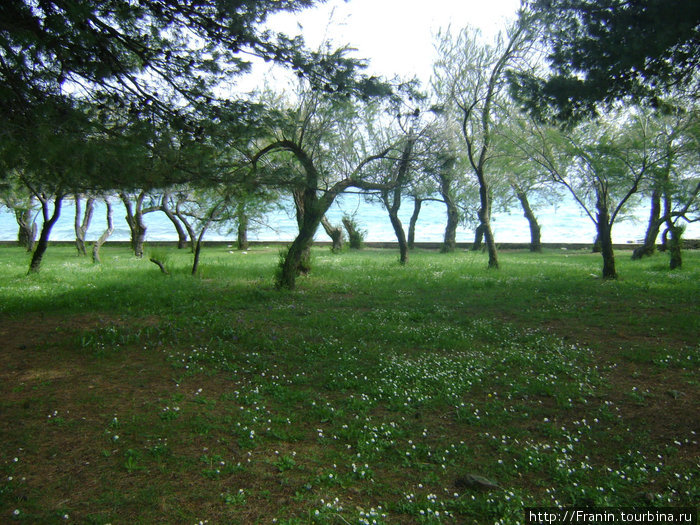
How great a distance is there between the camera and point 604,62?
778 centimetres

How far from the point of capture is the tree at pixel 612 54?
6.79 meters

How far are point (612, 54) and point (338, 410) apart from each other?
7717 mm

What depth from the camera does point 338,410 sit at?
188 inches

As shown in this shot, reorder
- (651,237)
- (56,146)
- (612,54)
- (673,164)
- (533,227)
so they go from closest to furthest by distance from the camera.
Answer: (56,146) < (612,54) < (673,164) < (651,237) < (533,227)

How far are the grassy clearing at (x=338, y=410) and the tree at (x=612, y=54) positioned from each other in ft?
14.3

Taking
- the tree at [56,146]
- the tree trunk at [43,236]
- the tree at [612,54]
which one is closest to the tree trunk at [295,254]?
the tree at [612,54]

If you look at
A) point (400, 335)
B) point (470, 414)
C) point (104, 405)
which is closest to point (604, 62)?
point (400, 335)

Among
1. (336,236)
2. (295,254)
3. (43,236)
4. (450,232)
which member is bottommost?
(295,254)

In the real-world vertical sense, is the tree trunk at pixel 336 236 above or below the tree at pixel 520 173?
below

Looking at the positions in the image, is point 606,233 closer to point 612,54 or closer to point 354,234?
point 612,54

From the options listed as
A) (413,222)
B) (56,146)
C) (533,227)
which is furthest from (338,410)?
(533,227)

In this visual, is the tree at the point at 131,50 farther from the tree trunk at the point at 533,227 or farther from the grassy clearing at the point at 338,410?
the tree trunk at the point at 533,227

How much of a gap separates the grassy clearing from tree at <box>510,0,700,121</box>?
4.35 m

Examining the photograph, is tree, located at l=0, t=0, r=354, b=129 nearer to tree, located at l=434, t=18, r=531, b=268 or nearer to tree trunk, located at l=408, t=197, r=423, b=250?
tree, located at l=434, t=18, r=531, b=268
